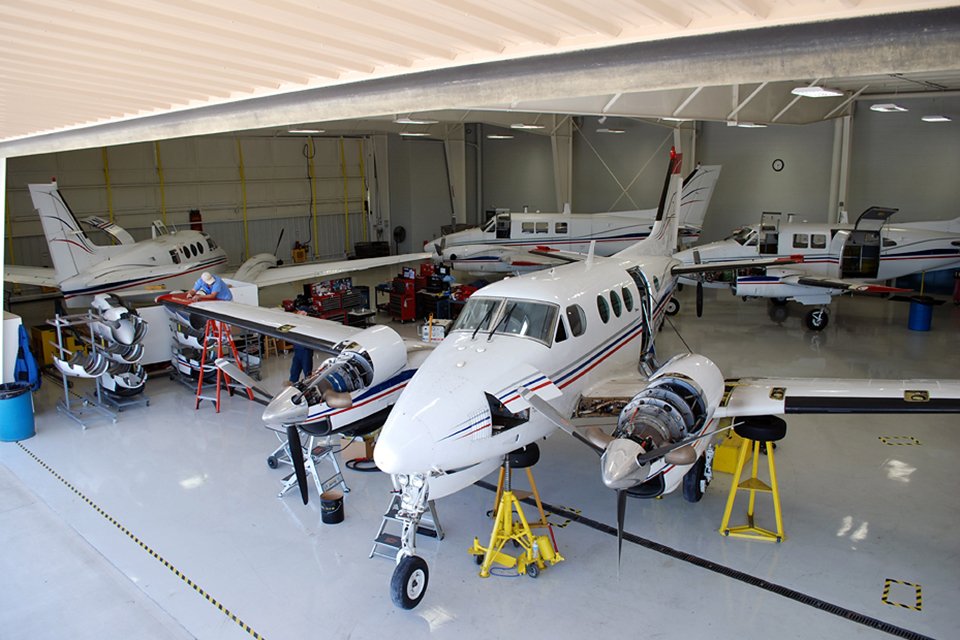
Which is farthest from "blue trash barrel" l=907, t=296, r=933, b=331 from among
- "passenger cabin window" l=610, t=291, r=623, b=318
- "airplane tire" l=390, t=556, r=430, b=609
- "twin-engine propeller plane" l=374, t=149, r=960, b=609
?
"airplane tire" l=390, t=556, r=430, b=609

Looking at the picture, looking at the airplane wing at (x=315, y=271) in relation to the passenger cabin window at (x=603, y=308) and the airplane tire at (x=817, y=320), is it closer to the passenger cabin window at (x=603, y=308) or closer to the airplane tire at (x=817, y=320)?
the passenger cabin window at (x=603, y=308)

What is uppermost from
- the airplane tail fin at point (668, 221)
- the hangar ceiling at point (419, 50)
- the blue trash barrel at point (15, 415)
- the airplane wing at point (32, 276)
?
the hangar ceiling at point (419, 50)

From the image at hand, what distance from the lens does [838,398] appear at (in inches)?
316

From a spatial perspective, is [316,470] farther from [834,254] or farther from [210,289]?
[834,254]

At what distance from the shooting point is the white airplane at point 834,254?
1784 centimetres

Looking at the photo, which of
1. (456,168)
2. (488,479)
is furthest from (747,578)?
(456,168)

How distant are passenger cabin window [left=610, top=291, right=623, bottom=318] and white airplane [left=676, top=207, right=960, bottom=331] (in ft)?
29.8

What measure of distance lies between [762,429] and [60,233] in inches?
589

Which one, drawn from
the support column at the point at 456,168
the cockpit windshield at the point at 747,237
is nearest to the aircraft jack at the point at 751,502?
the cockpit windshield at the point at 747,237

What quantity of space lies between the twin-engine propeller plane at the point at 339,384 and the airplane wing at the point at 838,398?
4.14 meters

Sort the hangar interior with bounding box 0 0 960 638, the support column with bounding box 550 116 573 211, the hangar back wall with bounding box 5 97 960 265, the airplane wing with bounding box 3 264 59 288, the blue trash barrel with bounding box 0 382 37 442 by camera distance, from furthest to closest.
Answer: the support column with bounding box 550 116 573 211 → the hangar back wall with bounding box 5 97 960 265 → the airplane wing with bounding box 3 264 59 288 → the blue trash barrel with bounding box 0 382 37 442 → the hangar interior with bounding box 0 0 960 638

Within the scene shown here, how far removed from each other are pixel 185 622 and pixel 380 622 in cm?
192

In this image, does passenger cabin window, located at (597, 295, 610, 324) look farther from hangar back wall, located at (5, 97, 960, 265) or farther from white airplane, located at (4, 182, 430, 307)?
hangar back wall, located at (5, 97, 960, 265)

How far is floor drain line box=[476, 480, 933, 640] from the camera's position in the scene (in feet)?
22.4
